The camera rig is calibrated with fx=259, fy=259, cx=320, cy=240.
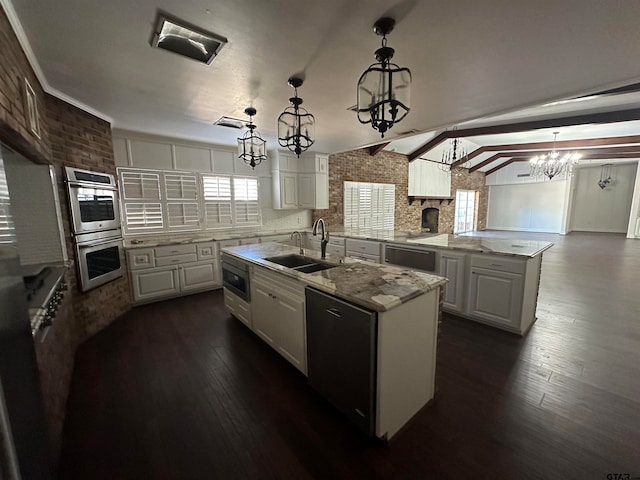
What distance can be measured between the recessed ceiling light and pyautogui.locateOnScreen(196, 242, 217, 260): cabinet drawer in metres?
1.92

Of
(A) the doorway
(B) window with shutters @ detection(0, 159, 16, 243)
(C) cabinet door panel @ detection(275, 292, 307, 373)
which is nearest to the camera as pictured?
(B) window with shutters @ detection(0, 159, 16, 243)

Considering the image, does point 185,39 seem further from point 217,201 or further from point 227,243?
point 217,201

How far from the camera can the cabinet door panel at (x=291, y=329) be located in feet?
6.77

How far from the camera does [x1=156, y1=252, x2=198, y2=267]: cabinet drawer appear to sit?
13.0ft

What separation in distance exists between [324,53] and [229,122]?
203cm

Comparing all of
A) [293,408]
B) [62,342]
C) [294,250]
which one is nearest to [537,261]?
[294,250]

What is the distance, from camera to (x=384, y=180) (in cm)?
751

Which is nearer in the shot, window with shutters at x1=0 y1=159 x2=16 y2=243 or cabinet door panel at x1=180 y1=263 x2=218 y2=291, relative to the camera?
window with shutters at x1=0 y1=159 x2=16 y2=243

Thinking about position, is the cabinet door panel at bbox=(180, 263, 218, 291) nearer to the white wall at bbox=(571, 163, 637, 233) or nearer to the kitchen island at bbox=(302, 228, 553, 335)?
the kitchen island at bbox=(302, 228, 553, 335)

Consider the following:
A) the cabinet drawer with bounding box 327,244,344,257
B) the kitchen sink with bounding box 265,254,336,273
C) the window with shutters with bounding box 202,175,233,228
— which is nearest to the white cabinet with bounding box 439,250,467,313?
the kitchen sink with bounding box 265,254,336,273

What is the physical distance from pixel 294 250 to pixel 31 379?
2.25 metres

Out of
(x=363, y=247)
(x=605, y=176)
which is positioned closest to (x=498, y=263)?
(x=363, y=247)

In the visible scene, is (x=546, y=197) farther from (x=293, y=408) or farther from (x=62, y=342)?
(x=62, y=342)

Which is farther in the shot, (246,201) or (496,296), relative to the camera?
(246,201)
